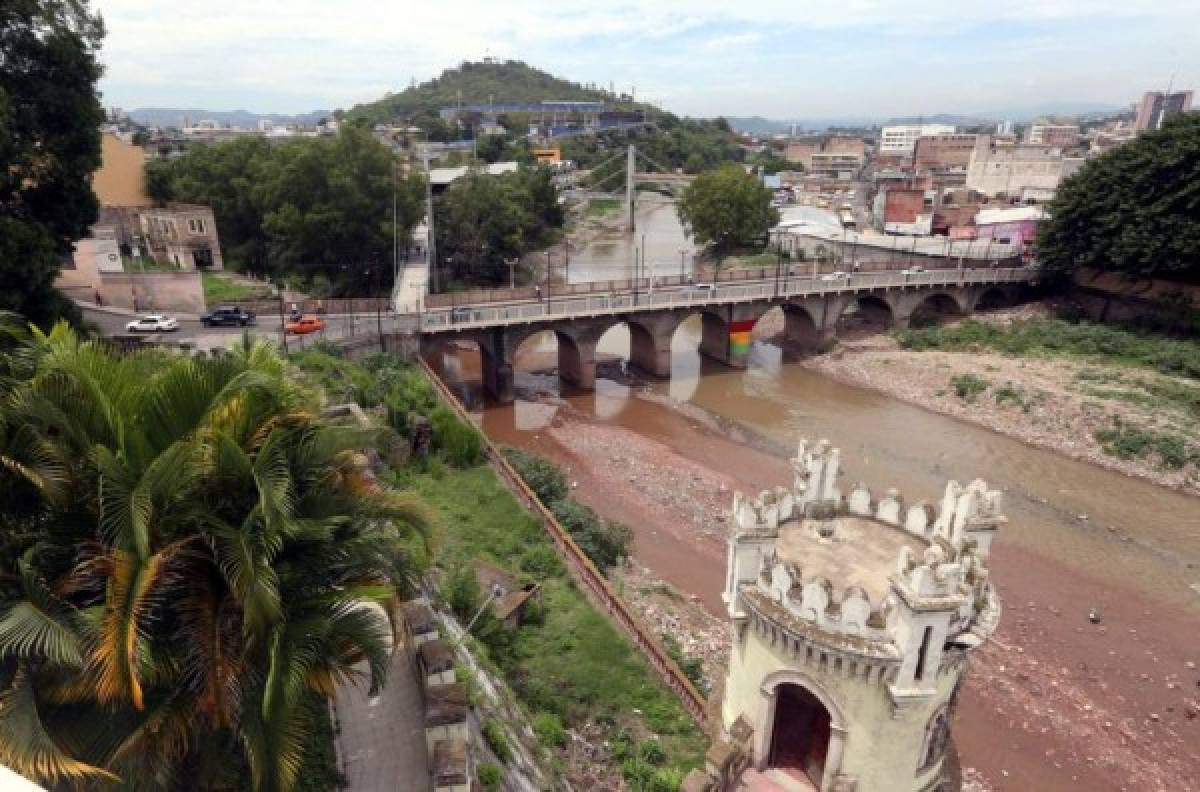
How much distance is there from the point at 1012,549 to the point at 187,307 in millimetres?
41863

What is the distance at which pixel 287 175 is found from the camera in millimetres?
50219

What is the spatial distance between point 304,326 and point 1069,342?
155 ft

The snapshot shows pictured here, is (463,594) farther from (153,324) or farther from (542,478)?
(153,324)

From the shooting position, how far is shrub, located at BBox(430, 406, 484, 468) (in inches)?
1107

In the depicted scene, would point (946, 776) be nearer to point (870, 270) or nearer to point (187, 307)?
point (187, 307)

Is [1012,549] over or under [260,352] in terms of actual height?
under

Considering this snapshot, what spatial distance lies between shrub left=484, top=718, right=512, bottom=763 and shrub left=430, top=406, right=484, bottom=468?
54.4ft

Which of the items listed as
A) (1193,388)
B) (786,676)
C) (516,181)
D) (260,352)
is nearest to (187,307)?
(260,352)

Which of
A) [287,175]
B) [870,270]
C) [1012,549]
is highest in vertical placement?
[287,175]

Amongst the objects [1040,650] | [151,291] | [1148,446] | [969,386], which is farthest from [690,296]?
[151,291]

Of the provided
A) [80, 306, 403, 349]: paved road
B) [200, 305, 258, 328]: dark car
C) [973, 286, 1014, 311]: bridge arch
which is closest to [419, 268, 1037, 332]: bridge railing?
[973, 286, 1014, 311]: bridge arch

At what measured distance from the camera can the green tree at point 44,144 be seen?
20984 mm

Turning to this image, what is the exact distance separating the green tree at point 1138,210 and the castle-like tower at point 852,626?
44070 millimetres

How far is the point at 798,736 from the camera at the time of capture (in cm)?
1171
